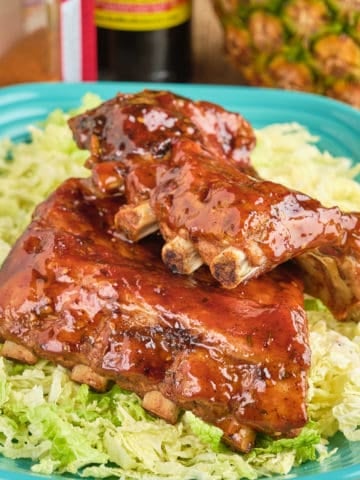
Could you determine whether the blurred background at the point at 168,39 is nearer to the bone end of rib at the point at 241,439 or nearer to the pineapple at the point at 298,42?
the pineapple at the point at 298,42

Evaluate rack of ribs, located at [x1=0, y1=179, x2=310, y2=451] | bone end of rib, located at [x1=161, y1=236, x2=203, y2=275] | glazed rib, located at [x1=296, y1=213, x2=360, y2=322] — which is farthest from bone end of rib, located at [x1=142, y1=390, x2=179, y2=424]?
glazed rib, located at [x1=296, y1=213, x2=360, y2=322]

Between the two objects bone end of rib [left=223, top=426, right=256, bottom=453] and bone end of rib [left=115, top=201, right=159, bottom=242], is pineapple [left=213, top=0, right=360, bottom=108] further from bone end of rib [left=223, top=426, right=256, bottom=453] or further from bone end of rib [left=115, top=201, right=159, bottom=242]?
bone end of rib [left=223, top=426, right=256, bottom=453]

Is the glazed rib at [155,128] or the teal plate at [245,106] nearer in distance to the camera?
the glazed rib at [155,128]

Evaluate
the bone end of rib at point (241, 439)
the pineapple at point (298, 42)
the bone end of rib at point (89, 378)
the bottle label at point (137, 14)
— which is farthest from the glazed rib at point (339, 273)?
the bottle label at point (137, 14)

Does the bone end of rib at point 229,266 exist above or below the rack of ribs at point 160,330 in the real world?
above

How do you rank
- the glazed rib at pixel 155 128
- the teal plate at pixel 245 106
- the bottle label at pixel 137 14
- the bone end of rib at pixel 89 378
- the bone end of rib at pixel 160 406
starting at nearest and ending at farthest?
the bone end of rib at pixel 160 406 < the bone end of rib at pixel 89 378 < the glazed rib at pixel 155 128 < the teal plate at pixel 245 106 < the bottle label at pixel 137 14

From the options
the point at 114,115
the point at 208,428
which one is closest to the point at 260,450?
the point at 208,428

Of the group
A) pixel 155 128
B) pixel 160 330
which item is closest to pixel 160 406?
pixel 160 330
